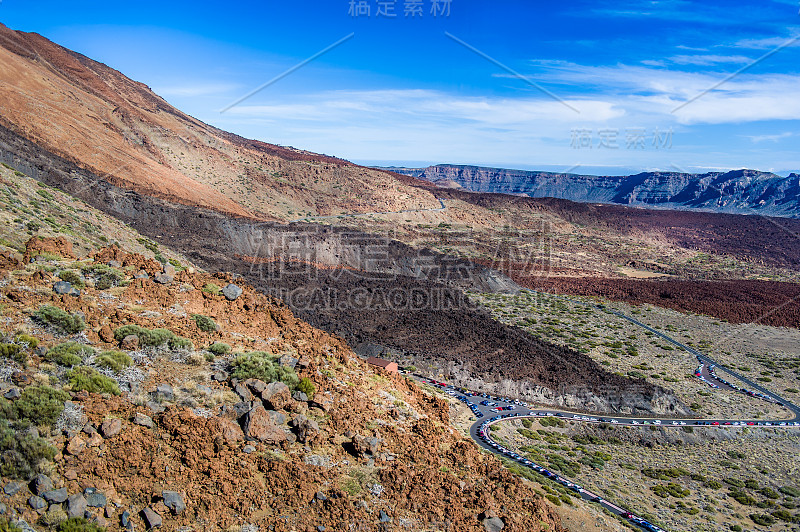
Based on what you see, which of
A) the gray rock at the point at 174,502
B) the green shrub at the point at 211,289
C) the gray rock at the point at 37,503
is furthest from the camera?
the green shrub at the point at 211,289

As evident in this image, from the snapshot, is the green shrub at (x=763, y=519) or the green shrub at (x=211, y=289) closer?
the green shrub at (x=211, y=289)

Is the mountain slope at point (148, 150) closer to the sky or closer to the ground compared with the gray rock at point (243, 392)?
closer to the sky

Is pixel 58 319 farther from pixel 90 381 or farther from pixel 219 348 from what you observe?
pixel 219 348

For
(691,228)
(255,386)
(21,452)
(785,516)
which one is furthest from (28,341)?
(691,228)

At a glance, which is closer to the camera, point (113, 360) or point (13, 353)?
point (13, 353)

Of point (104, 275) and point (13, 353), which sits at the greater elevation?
point (104, 275)

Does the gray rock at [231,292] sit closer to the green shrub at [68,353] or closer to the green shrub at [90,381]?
the green shrub at [68,353]

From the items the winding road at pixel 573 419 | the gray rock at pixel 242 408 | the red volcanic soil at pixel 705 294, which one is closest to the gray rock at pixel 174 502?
A: the gray rock at pixel 242 408
